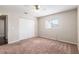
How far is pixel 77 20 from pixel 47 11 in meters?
0.53

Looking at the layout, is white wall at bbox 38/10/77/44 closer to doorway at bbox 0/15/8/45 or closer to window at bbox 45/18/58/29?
window at bbox 45/18/58/29

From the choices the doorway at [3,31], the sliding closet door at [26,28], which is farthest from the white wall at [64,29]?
the doorway at [3,31]

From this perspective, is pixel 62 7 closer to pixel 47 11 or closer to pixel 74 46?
pixel 47 11

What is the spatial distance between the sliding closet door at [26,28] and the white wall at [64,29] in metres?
0.17

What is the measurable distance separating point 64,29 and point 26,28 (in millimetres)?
692

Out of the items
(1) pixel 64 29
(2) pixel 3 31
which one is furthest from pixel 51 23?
(2) pixel 3 31

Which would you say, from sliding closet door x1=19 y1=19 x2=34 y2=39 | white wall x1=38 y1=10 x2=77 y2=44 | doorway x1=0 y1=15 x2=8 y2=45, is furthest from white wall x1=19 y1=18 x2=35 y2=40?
doorway x1=0 y1=15 x2=8 y2=45

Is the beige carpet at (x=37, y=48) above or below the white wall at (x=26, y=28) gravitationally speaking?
below

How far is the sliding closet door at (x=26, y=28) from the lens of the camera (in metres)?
1.62

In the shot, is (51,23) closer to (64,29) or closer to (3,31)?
(64,29)

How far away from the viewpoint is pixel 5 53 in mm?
1524

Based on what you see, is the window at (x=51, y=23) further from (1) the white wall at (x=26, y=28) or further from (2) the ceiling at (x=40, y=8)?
(1) the white wall at (x=26, y=28)
